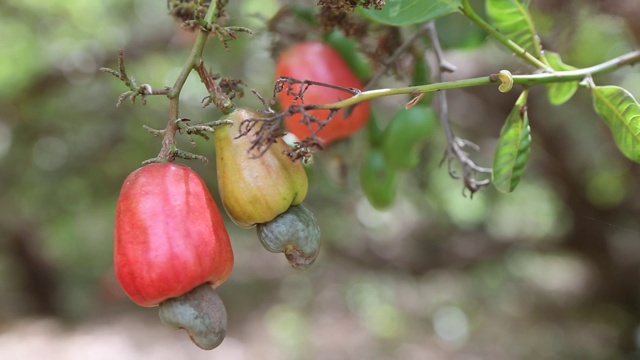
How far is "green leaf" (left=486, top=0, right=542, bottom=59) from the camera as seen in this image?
92 centimetres

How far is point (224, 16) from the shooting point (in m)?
0.87

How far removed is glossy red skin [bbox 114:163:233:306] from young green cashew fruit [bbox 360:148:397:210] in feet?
1.77

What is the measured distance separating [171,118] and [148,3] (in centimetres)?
259

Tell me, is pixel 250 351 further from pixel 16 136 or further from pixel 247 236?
pixel 16 136

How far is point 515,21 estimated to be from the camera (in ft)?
3.09

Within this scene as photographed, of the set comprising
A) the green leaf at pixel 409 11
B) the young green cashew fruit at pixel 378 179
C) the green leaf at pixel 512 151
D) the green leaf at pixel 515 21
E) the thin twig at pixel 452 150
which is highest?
the green leaf at pixel 409 11

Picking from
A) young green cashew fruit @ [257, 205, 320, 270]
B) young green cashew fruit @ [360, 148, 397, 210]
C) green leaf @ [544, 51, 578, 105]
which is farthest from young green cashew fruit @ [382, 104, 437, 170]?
young green cashew fruit @ [257, 205, 320, 270]

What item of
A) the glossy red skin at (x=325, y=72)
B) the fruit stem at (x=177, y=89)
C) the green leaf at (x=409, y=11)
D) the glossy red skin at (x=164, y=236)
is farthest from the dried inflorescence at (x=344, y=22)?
the glossy red skin at (x=164, y=236)

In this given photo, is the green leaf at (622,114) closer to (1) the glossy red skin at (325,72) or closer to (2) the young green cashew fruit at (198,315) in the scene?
(1) the glossy red skin at (325,72)

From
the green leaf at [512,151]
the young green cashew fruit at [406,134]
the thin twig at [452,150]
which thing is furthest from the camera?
the young green cashew fruit at [406,134]

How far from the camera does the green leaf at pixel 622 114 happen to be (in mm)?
814

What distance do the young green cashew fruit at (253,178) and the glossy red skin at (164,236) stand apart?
1.4 inches

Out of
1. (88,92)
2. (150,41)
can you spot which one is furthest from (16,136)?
(150,41)

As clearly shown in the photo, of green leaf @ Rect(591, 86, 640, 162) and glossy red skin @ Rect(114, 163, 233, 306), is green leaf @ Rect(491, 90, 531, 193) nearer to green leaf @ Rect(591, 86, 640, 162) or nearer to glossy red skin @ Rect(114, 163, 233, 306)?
green leaf @ Rect(591, 86, 640, 162)
